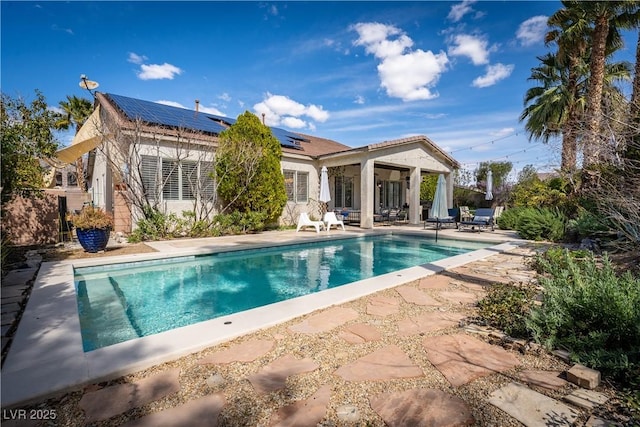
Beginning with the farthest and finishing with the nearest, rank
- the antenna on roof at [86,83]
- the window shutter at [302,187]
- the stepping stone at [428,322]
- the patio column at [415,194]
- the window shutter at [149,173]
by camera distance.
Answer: the patio column at [415,194] < the window shutter at [302,187] < the antenna on roof at [86,83] < the window shutter at [149,173] < the stepping stone at [428,322]

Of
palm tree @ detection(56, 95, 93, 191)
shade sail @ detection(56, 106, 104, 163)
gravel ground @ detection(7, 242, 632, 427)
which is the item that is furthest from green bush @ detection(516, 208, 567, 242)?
palm tree @ detection(56, 95, 93, 191)

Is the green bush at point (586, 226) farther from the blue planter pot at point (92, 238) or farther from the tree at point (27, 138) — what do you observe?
the tree at point (27, 138)

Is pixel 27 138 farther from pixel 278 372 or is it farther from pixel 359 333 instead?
pixel 359 333

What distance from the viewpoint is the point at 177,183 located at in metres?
12.3

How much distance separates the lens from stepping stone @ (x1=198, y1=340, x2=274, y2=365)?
2.87 metres

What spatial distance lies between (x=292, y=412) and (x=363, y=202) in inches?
545

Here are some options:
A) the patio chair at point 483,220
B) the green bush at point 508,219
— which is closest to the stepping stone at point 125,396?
the patio chair at point 483,220

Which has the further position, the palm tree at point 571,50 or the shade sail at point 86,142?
the palm tree at point 571,50

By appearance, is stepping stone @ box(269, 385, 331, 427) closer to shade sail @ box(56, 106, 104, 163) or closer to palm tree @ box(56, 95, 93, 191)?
shade sail @ box(56, 106, 104, 163)

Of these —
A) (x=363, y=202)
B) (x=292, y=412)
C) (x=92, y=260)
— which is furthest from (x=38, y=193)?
(x=363, y=202)

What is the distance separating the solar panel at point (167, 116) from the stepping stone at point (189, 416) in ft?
38.0

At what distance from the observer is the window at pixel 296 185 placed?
16141 mm

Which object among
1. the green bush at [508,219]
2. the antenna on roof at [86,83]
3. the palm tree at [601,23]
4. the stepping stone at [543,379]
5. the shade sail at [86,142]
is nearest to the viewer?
the stepping stone at [543,379]

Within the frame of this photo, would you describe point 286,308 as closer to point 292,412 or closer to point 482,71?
point 292,412
